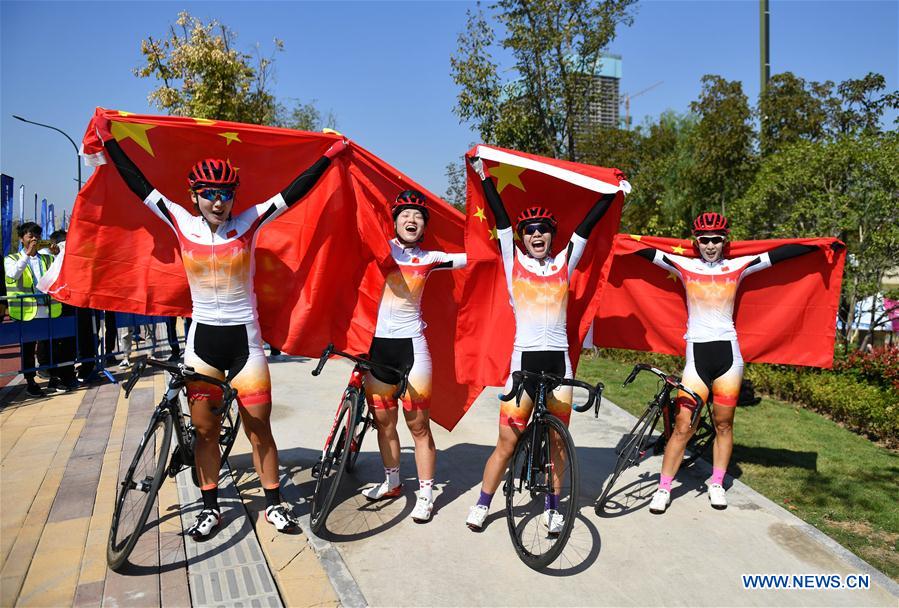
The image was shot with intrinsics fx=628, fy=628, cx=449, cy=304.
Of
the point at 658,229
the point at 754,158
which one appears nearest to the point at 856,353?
the point at 658,229

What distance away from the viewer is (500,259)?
5.30m

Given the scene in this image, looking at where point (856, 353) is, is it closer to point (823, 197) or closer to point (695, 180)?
point (823, 197)

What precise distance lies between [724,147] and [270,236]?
13.0 m

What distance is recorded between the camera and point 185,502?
16.1 feet

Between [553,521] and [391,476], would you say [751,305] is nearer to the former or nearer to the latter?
[553,521]

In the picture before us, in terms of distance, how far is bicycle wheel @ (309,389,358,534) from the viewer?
14.7 ft

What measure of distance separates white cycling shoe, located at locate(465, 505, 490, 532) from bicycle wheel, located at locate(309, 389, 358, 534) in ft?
3.34

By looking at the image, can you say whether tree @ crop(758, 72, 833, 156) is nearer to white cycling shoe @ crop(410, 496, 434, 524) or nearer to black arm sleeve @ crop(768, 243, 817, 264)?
black arm sleeve @ crop(768, 243, 817, 264)

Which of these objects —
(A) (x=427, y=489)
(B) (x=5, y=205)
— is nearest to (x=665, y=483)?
(A) (x=427, y=489)

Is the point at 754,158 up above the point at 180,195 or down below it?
above

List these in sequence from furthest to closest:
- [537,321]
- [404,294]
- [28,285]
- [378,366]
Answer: [28,285], [404,294], [378,366], [537,321]

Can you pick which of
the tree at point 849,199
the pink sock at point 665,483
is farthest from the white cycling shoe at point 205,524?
the tree at point 849,199

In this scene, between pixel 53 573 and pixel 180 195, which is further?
pixel 180 195

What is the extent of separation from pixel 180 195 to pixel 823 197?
9.48 metres
